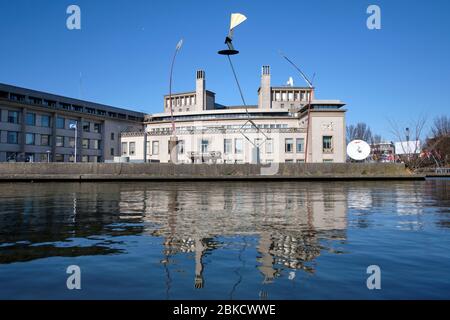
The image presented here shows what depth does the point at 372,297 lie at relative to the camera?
377 cm

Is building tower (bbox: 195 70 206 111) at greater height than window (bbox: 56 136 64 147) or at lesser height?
greater

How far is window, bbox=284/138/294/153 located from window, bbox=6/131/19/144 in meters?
52.7

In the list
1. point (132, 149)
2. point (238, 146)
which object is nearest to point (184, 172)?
point (238, 146)

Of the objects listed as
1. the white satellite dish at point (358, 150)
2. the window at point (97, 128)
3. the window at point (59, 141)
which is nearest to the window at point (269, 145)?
the white satellite dish at point (358, 150)

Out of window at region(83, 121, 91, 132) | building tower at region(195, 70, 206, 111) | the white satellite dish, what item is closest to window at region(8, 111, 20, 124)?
window at region(83, 121, 91, 132)

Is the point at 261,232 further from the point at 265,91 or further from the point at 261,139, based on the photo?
the point at 265,91

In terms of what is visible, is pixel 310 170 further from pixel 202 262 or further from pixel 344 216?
pixel 202 262

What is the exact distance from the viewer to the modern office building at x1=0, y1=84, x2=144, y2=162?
76.0 meters

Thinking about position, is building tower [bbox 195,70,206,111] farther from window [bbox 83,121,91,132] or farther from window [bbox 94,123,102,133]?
window [bbox 83,121,91,132]

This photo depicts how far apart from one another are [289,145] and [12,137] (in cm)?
5374

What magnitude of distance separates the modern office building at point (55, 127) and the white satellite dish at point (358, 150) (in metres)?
61.2

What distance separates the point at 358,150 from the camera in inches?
1859
